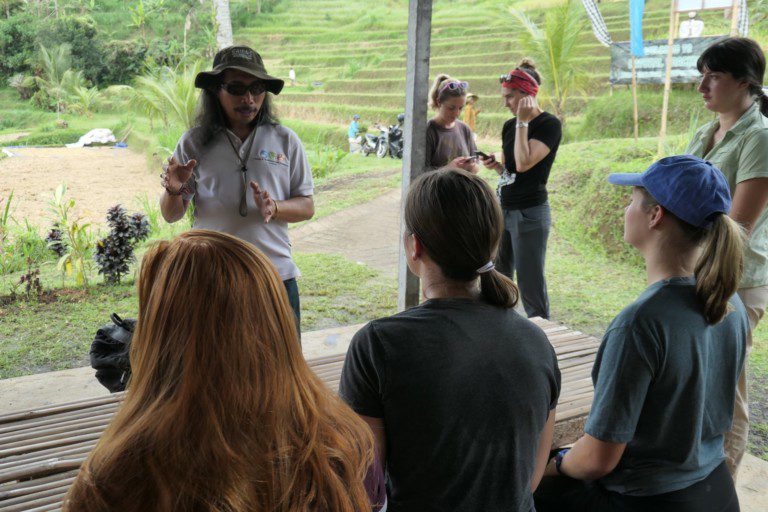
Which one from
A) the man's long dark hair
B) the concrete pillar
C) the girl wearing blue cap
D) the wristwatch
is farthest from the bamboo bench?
the concrete pillar

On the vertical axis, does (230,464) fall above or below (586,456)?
above

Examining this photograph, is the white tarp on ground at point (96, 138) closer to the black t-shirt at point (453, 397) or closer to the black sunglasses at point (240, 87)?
the black sunglasses at point (240, 87)

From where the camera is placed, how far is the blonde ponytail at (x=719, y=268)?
1266 mm

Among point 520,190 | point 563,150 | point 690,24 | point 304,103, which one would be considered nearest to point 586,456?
point 520,190

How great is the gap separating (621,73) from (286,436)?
32.3ft

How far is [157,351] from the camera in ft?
2.60

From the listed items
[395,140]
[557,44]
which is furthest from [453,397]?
[395,140]

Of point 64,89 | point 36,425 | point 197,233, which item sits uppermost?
point 64,89

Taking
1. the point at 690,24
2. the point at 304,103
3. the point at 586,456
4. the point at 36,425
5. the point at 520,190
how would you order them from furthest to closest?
the point at 304,103 < the point at 690,24 < the point at 520,190 < the point at 36,425 < the point at 586,456

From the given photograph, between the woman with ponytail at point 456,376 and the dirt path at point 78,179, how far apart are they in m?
4.89

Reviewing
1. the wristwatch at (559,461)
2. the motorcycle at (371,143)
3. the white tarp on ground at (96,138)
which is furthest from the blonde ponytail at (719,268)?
the motorcycle at (371,143)

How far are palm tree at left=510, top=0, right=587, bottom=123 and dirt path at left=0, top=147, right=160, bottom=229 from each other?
17.4 feet

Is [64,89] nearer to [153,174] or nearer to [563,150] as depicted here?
[153,174]

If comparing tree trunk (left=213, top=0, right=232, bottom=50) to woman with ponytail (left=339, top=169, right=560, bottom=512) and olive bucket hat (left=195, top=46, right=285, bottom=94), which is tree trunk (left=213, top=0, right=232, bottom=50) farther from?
woman with ponytail (left=339, top=169, right=560, bottom=512)
